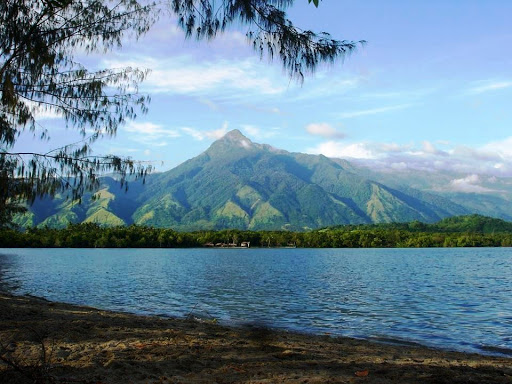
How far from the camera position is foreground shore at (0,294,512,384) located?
8.90 m

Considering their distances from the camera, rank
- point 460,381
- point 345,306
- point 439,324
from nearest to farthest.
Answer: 1. point 460,381
2. point 439,324
3. point 345,306

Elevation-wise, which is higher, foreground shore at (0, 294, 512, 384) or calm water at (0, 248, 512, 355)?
foreground shore at (0, 294, 512, 384)

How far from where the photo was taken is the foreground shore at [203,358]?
8.90m

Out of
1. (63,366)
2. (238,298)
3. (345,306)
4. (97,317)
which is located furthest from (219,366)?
(238,298)

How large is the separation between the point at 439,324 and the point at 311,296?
12.8m

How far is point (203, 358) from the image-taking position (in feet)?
35.2

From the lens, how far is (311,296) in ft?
109

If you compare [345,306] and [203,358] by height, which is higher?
[203,358]

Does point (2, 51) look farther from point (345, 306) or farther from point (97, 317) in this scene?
point (345, 306)

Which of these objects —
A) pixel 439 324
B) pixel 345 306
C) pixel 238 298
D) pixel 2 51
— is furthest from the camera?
pixel 238 298

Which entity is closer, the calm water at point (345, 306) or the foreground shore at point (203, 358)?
the foreground shore at point (203, 358)

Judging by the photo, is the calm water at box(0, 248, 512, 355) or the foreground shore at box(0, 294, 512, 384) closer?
the foreground shore at box(0, 294, 512, 384)

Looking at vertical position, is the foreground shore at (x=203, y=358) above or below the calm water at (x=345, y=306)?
above

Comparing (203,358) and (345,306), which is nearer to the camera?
(203,358)
